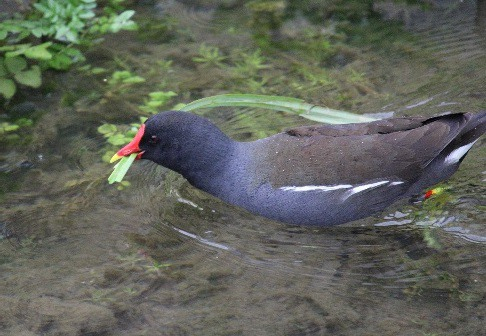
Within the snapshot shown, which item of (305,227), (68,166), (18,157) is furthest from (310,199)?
(18,157)

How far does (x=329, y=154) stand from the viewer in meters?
4.58

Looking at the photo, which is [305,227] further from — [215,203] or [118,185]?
[118,185]

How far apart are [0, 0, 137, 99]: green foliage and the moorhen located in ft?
4.96

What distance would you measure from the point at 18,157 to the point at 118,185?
84 cm

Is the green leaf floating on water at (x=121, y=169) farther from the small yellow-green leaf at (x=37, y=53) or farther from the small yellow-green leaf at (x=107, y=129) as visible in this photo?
the small yellow-green leaf at (x=37, y=53)

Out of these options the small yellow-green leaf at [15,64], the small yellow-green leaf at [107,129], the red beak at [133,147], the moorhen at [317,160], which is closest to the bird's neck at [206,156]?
the moorhen at [317,160]

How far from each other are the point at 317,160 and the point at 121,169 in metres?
1.20

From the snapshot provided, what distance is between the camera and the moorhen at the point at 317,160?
4.57 meters

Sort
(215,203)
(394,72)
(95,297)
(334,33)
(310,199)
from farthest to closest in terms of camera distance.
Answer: (334,33)
(394,72)
(215,203)
(310,199)
(95,297)

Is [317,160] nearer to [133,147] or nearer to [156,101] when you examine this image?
[133,147]

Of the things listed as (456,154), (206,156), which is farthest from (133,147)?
(456,154)

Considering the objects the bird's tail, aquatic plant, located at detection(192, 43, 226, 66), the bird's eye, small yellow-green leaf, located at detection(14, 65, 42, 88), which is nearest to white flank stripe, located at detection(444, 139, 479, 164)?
the bird's tail

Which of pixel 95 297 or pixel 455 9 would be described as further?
pixel 455 9

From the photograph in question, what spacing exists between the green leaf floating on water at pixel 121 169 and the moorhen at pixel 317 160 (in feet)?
0.17
